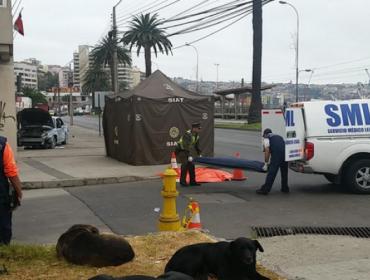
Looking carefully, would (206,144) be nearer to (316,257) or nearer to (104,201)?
(104,201)

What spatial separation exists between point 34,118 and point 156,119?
11.1m

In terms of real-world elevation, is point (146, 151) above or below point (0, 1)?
below

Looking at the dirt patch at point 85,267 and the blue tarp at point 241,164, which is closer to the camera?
the dirt patch at point 85,267

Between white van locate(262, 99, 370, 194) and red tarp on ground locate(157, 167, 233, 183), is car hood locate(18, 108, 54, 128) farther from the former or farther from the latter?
white van locate(262, 99, 370, 194)

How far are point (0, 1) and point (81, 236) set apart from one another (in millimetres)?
12012

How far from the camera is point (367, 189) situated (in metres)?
10.3

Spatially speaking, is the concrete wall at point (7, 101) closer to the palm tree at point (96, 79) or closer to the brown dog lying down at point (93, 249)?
the brown dog lying down at point (93, 249)

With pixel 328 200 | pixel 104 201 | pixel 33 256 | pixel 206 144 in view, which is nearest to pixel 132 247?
pixel 33 256

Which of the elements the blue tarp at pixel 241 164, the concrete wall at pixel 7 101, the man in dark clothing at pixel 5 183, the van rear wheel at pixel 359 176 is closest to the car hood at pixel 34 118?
the concrete wall at pixel 7 101

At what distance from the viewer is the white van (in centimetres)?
1030

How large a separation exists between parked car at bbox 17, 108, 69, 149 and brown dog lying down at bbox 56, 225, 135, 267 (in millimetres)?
18341

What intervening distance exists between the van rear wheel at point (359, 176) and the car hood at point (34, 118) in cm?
1804

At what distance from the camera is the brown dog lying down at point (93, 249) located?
5.21 meters

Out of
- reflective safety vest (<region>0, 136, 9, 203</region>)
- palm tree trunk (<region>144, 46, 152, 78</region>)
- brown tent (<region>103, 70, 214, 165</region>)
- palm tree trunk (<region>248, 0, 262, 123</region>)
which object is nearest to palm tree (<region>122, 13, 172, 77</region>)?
palm tree trunk (<region>144, 46, 152, 78</region>)
